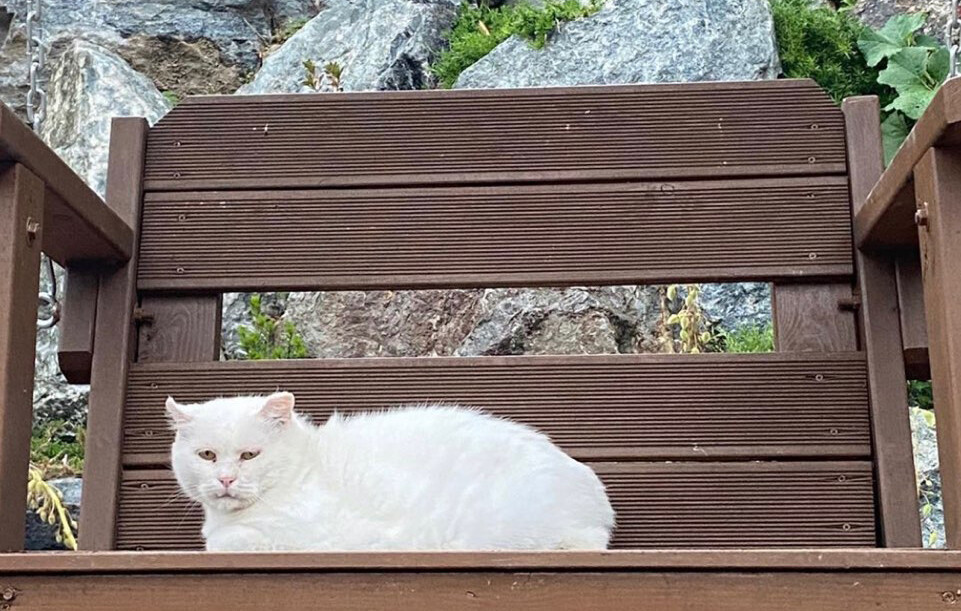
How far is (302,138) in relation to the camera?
205 cm

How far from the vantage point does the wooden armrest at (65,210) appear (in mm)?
1359

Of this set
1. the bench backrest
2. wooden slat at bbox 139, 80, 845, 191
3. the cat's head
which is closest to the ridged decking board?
the bench backrest

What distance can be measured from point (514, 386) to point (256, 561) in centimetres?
84

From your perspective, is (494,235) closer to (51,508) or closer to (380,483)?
(380,483)

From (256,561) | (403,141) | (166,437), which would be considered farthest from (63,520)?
(256,561)

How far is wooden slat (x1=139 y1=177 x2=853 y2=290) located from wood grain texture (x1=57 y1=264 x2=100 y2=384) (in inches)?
3.6

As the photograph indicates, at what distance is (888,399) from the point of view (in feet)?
5.92

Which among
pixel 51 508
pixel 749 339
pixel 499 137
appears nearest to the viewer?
pixel 499 137

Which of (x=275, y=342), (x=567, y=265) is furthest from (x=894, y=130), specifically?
(x=567, y=265)

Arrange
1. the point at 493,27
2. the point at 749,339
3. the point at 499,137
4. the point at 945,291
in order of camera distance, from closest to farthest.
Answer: the point at 945,291
the point at 499,137
the point at 749,339
the point at 493,27

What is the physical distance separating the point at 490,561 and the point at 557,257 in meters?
0.93

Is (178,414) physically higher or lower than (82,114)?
lower

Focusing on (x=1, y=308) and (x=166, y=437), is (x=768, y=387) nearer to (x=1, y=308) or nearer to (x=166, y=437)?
(x=166, y=437)

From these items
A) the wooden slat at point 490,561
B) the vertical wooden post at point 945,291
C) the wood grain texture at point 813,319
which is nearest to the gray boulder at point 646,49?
the wood grain texture at point 813,319
